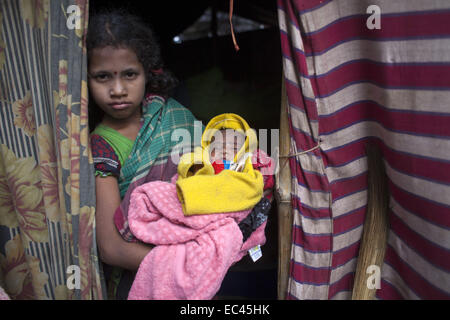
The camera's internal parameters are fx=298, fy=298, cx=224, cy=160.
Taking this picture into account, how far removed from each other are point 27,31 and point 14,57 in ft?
0.35

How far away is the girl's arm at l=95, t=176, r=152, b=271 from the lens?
98cm

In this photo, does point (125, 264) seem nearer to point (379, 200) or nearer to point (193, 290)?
point (193, 290)

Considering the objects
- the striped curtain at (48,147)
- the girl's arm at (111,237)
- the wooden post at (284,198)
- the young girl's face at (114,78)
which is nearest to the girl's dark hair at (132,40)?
the young girl's face at (114,78)

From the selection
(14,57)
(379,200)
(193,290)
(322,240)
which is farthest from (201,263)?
(14,57)

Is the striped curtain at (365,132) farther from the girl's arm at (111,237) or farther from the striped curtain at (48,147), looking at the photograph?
the striped curtain at (48,147)

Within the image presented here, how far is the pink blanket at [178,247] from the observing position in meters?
0.89

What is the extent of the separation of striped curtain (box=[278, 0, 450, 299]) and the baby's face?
0.71 feet

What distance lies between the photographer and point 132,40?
3.69 feet

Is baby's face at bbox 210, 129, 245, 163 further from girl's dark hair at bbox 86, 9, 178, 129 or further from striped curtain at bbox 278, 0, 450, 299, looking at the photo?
girl's dark hair at bbox 86, 9, 178, 129

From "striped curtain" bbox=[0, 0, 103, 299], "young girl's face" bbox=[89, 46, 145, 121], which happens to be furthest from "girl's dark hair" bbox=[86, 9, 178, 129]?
"striped curtain" bbox=[0, 0, 103, 299]

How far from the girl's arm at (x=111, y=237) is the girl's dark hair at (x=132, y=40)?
1.46ft

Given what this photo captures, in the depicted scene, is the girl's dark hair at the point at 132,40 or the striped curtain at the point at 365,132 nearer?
the striped curtain at the point at 365,132

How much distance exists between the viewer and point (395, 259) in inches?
42.5

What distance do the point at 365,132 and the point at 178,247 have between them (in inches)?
29.0
